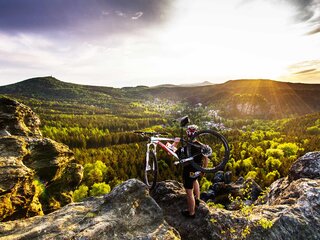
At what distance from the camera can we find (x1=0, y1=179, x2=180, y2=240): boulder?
8.62 metres

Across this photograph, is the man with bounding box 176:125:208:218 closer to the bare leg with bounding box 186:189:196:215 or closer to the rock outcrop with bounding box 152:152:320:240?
the bare leg with bounding box 186:189:196:215

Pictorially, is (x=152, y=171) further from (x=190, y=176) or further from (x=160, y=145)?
(x=190, y=176)

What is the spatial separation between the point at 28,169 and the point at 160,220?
993 centimetres

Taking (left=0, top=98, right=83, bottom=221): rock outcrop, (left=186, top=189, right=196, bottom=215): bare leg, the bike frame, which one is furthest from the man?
(left=0, top=98, right=83, bottom=221): rock outcrop

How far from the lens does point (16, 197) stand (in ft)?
47.6

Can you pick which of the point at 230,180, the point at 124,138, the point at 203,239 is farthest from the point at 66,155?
the point at 124,138

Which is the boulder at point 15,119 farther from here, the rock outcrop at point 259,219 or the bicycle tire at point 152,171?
the rock outcrop at point 259,219

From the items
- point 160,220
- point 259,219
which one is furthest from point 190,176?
point 259,219

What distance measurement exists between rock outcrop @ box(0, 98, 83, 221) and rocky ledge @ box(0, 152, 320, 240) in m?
5.05

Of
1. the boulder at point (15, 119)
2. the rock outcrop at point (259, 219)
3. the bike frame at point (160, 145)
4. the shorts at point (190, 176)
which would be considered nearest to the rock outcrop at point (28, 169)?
the boulder at point (15, 119)

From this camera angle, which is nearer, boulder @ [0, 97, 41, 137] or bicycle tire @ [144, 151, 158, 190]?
bicycle tire @ [144, 151, 158, 190]

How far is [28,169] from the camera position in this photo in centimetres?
1521

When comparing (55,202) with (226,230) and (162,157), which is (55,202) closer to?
(226,230)

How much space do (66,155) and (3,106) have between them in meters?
8.99
